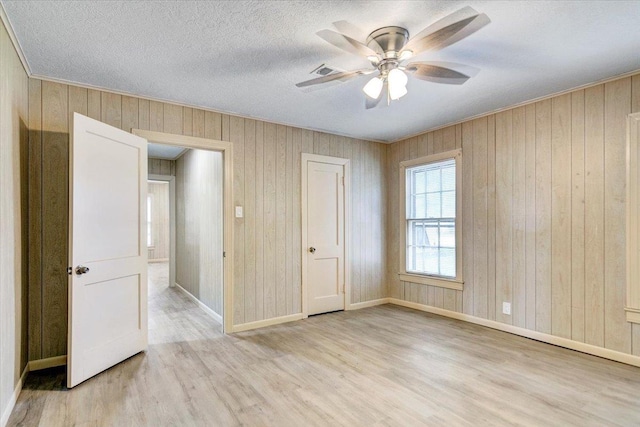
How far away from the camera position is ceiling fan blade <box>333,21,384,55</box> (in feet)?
6.17

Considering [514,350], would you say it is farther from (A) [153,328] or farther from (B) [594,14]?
(A) [153,328]

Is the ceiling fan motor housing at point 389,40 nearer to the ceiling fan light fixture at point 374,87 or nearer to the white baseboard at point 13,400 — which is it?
the ceiling fan light fixture at point 374,87

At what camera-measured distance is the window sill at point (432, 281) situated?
14.1 ft

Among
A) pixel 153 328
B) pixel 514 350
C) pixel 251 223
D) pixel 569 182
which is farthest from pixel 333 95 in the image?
pixel 153 328

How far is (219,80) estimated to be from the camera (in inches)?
119

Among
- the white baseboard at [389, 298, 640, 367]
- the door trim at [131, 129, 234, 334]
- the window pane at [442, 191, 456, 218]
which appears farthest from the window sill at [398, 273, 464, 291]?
the door trim at [131, 129, 234, 334]

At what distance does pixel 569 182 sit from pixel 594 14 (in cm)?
172

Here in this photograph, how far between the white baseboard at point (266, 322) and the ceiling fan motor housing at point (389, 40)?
10.4 ft

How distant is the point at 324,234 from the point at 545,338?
2767 mm

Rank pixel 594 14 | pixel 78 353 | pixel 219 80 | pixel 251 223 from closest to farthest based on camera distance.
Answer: pixel 594 14
pixel 78 353
pixel 219 80
pixel 251 223

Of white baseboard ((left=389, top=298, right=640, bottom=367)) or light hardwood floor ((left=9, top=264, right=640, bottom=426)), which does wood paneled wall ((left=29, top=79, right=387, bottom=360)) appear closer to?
light hardwood floor ((left=9, top=264, right=640, bottom=426))

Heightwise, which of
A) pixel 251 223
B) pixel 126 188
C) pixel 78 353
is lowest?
pixel 78 353

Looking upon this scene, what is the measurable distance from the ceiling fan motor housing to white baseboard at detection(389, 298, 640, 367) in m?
3.17

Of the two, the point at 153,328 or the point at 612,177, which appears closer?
the point at 612,177
